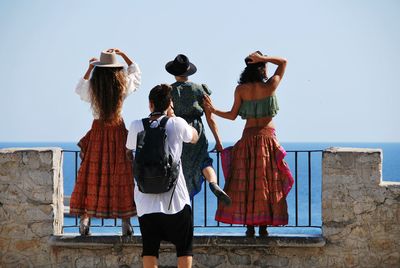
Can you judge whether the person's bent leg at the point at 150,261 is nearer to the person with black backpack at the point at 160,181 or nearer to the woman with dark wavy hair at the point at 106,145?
the person with black backpack at the point at 160,181

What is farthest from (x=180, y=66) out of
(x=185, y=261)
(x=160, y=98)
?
(x=185, y=261)

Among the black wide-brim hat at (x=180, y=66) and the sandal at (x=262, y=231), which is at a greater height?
the black wide-brim hat at (x=180, y=66)

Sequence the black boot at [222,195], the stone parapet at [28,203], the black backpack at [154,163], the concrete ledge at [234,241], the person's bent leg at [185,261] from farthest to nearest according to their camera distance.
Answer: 1. the stone parapet at [28,203]
2. the concrete ledge at [234,241]
3. the black boot at [222,195]
4. the person's bent leg at [185,261]
5. the black backpack at [154,163]

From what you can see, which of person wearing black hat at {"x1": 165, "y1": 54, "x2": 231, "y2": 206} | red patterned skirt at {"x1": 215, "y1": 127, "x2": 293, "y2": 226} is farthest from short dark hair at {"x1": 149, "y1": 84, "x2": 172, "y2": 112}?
red patterned skirt at {"x1": 215, "y1": 127, "x2": 293, "y2": 226}

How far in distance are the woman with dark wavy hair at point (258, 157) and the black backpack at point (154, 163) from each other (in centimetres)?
180

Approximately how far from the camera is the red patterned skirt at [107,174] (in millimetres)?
8484

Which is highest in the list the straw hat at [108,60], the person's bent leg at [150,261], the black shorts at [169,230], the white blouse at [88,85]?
the straw hat at [108,60]

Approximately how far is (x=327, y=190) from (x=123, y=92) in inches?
80.9

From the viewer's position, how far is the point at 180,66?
837 cm

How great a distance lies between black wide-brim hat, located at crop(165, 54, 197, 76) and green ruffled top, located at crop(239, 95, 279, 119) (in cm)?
57

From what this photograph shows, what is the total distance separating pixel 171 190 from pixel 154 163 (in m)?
0.24

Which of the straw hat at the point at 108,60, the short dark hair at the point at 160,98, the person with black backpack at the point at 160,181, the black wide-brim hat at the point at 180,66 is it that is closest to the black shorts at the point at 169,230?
the person with black backpack at the point at 160,181

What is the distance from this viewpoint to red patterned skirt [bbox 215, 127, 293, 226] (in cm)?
838

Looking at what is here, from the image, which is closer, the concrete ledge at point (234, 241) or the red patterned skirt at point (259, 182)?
the red patterned skirt at point (259, 182)
